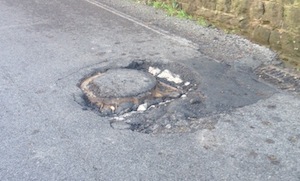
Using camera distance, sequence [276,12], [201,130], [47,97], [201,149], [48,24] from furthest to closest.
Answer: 1. [48,24]
2. [276,12]
3. [47,97]
4. [201,130]
5. [201,149]

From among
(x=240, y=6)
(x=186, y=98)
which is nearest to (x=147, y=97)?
(x=186, y=98)

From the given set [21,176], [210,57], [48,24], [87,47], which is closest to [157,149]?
[21,176]

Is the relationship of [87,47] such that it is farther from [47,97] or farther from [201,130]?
[201,130]

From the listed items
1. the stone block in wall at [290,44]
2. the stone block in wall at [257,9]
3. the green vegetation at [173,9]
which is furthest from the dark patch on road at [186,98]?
the green vegetation at [173,9]

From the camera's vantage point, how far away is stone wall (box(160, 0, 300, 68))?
17.4ft

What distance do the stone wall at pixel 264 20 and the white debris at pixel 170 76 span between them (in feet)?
5.17

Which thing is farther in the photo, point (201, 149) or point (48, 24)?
point (48, 24)

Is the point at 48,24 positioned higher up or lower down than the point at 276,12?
lower down

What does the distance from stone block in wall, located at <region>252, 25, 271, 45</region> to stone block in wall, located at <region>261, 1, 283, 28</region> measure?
101 mm

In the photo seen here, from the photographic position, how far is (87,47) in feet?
20.1

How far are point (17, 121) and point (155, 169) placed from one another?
5.42 feet

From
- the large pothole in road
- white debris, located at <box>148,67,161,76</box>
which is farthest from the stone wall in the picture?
white debris, located at <box>148,67,161,76</box>

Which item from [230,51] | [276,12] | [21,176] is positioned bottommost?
[21,176]

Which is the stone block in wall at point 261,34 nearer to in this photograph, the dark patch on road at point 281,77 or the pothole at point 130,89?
the dark patch on road at point 281,77
